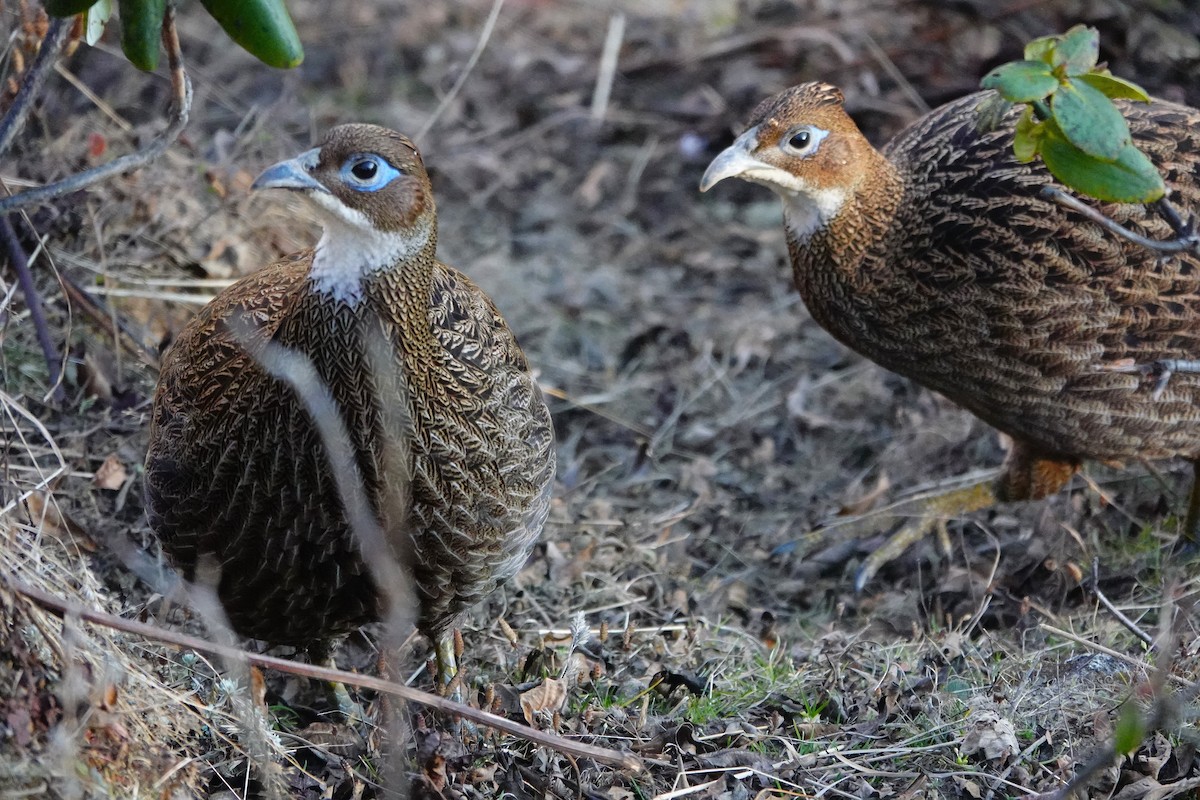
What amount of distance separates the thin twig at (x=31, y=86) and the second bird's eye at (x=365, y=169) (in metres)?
0.81

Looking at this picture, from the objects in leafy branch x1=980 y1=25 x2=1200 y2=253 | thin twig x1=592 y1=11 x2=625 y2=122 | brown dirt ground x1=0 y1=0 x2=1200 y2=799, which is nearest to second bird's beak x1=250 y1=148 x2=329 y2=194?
brown dirt ground x1=0 y1=0 x2=1200 y2=799

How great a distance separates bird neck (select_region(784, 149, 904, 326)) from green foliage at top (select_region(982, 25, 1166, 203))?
0.94m

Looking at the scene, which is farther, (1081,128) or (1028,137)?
(1028,137)

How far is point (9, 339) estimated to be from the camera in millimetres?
4461

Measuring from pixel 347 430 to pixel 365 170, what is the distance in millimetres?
617

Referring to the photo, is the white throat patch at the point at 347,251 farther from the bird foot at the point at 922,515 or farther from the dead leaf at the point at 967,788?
the bird foot at the point at 922,515

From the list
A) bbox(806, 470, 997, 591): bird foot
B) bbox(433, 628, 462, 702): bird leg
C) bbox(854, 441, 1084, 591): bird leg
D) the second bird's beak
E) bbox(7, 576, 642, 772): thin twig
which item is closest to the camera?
bbox(7, 576, 642, 772): thin twig

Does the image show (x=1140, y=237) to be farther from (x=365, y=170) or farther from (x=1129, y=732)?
(x=365, y=170)

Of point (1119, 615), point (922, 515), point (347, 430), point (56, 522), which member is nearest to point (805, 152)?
point (922, 515)

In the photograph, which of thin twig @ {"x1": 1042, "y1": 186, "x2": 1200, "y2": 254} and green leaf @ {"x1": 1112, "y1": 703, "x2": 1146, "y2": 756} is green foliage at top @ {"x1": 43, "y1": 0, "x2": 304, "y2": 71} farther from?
green leaf @ {"x1": 1112, "y1": 703, "x2": 1146, "y2": 756}

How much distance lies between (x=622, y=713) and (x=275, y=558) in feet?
3.22

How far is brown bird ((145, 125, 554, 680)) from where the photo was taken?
3076mm

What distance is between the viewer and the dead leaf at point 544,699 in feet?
10.9

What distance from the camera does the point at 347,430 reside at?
10.1 feet
